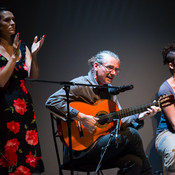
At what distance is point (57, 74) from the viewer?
3299 mm

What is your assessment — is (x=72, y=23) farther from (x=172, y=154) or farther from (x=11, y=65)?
(x=172, y=154)

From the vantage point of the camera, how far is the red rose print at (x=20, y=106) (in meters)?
1.82

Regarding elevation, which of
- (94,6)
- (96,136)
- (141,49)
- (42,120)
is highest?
(94,6)

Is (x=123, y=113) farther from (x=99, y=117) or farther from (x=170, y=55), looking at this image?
(x=170, y=55)

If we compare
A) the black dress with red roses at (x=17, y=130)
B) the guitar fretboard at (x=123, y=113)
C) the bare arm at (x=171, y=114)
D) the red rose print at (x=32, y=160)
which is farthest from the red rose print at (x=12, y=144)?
the bare arm at (x=171, y=114)

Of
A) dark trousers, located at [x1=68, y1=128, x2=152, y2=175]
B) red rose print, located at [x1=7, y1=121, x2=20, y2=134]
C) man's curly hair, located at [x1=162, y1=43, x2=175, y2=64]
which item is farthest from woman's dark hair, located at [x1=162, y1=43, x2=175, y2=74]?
red rose print, located at [x1=7, y1=121, x2=20, y2=134]

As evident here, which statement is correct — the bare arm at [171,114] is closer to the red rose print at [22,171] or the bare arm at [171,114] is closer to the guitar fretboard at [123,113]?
the guitar fretboard at [123,113]

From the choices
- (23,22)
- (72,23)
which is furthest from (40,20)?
(72,23)

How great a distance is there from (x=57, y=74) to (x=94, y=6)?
1.08 meters

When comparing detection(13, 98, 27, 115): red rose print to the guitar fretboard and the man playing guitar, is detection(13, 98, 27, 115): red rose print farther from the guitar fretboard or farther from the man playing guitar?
the guitar fretboard

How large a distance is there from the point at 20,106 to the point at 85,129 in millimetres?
718

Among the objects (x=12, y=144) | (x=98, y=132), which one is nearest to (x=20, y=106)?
(x=12, y=144)

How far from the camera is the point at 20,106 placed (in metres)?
1.84

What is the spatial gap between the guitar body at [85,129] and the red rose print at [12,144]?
52 cm
